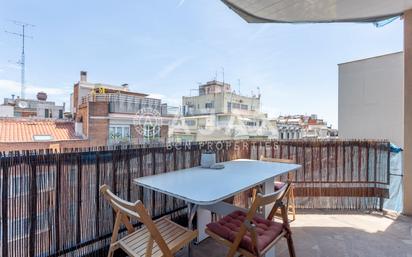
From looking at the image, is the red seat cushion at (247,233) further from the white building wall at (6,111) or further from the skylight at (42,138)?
the white building wall at (6,111)

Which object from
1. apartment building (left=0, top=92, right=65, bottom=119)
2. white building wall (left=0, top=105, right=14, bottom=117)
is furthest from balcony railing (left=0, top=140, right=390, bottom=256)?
apartment building (left=0, top=92, right=65, bottom=119)

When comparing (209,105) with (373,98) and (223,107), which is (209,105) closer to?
(223,107)

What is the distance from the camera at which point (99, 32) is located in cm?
965

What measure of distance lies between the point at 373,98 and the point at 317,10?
8.65 feet

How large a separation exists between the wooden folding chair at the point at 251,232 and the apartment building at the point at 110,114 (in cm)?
948

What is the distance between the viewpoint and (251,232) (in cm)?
147

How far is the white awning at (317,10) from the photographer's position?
9.50 feet

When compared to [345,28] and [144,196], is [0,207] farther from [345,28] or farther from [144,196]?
[345,28]

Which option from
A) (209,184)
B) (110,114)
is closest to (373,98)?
(209,184)

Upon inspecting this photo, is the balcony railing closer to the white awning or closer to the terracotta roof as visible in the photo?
the white awning

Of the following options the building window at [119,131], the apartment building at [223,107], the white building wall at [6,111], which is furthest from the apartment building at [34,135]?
the apartment building at [223,107]

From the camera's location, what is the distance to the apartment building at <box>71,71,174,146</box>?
1216cm

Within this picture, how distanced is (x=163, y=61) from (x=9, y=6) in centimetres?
838

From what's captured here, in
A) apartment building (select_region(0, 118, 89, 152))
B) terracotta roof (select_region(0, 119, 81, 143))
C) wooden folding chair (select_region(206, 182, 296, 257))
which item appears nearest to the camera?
wooden folding chair (select_region(206, 182, 296, 257))
